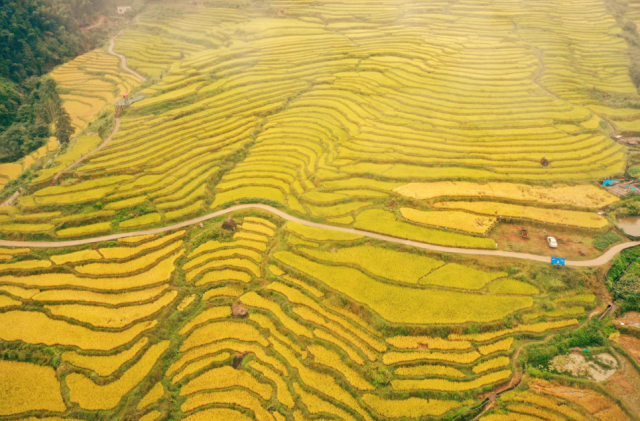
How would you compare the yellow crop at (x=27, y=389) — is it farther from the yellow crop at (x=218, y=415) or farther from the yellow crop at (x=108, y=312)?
the yellow crop at (x=218, y=415)

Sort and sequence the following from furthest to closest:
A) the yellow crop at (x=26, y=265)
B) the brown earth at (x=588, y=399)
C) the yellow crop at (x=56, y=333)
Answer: the yellow crop at (x=26, y=265) → the yellow crop at (x=56, y=333) → the brown earth at (x=588, y=399)

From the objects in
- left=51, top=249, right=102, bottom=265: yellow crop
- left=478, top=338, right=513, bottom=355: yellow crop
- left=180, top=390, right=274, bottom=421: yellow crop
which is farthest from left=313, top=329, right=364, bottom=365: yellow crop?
left=51, top=249, right=102, bottom=265: yellow crop

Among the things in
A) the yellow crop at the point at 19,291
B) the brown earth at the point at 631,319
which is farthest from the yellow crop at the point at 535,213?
the yellow crop at the point at 19,291

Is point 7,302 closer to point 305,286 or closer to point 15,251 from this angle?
point 15,251

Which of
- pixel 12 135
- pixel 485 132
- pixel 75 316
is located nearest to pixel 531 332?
pixel 485 132

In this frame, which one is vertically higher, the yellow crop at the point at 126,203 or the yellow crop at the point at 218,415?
the yellow crop at the point at 126,203

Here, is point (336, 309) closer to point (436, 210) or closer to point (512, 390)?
point (512, 390)

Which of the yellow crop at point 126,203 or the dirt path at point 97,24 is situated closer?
the yellow crop at point 126,203
